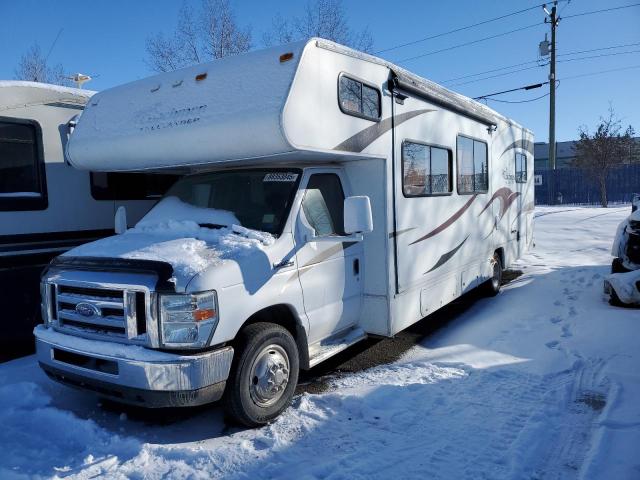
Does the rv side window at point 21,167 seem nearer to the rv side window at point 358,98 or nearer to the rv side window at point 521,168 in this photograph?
the rv side window at point 358,98

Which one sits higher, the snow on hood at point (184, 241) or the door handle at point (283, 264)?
the snow on hood at point (184, 241)

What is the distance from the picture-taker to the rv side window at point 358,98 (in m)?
4.62

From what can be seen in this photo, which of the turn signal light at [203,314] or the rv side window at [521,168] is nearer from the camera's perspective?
the turn signal light at [203,314]

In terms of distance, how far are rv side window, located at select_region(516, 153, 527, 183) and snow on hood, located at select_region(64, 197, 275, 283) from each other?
22.8ft

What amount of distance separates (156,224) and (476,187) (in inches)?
188

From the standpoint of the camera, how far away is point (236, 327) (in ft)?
12.2

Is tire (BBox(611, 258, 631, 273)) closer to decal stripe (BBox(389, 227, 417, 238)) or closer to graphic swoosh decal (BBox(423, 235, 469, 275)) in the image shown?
graphic swoosh decal (BBox(423, 235, 469, 275))

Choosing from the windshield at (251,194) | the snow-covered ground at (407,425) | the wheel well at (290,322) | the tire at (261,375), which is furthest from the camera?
the windshield at (251,194)

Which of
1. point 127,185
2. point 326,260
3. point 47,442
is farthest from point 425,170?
point 47,442

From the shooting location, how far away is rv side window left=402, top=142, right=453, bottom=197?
218 inches

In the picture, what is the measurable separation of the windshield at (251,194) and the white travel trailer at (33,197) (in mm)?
2143

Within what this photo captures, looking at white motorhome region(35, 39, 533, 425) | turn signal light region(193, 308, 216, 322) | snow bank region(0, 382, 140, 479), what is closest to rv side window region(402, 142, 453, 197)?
white motorhome region(35, 39, 533, 425)

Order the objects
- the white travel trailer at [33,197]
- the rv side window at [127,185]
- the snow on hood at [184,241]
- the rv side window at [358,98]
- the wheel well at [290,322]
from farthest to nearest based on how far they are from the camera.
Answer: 1. the rv side window at [127,185]
2. the white travel trailer at [33,197]
3. the rv side window at [358,98]
4. the wheel well at [290,322]
5. the snow on hood at [184,241]

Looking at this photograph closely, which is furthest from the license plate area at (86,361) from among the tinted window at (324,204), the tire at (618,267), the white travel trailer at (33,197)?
the tire at (618,267)
